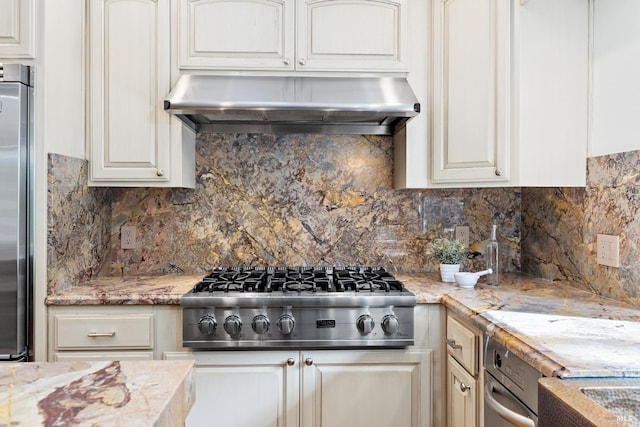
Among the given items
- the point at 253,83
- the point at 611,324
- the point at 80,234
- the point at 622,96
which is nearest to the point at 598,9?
the point at 622,96

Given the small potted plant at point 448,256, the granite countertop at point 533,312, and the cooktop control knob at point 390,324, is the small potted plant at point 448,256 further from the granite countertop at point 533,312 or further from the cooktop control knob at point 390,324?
the cooktop control knob at point 390,324

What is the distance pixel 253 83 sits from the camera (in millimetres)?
2150

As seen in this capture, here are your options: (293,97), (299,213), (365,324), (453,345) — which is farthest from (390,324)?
(293,97)

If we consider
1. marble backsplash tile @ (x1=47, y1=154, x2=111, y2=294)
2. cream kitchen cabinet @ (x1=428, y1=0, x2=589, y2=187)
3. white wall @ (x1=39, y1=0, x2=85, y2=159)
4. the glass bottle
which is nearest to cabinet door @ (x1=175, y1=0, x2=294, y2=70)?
white wall @ (x1=39, y1=0, x2=85, y2=159)

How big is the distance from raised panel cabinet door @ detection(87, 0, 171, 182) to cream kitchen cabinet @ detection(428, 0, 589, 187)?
1.46 m

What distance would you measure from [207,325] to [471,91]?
155 centimetres

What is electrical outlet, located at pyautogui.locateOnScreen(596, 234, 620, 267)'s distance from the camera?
6.09 ft

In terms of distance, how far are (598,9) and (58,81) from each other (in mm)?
2320

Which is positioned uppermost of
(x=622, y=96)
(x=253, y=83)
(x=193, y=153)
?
(x=253, y=83)

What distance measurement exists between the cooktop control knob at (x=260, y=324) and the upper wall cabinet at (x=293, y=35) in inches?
45.7

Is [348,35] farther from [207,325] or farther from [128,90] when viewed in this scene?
[207,325]

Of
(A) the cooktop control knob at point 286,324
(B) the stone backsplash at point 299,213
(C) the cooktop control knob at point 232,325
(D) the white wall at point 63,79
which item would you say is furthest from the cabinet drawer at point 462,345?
(D) the white wall at point 63,79

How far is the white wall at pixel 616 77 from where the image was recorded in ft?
5.83

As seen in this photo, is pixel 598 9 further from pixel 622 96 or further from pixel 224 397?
pixel 224 397
